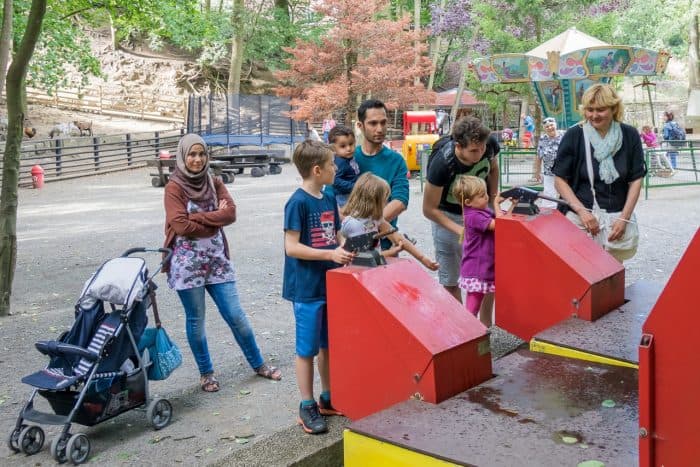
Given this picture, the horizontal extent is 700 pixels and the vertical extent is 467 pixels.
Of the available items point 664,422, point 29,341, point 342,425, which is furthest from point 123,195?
point 664,422

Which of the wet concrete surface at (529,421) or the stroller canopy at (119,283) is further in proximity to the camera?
the stroller canopy at (119,283)

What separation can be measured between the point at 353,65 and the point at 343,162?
27.1m

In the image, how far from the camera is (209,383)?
5.20 m

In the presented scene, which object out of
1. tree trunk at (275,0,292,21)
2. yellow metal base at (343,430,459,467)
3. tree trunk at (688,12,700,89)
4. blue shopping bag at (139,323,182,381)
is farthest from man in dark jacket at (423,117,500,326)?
tree trunk at (275,0,292,21)

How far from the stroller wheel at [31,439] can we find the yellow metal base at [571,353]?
276 cm

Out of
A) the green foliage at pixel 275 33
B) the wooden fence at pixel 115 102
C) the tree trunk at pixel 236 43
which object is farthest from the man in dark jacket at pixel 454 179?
the wooden fence at pixel 115 102

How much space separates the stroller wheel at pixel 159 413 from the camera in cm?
459

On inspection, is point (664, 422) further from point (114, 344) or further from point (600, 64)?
point (600, 64)

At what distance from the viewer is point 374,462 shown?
2.93 metres

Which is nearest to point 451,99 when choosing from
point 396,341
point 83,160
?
point 83,160

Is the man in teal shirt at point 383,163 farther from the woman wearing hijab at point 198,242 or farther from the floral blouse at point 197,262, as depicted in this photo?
the floral blouse at point 197,262

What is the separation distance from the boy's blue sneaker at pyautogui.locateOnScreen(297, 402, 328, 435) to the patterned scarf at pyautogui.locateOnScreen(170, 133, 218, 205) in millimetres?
1780

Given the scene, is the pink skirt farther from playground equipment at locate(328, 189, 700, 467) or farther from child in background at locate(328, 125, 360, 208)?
child in background at locate(328, 125, 360, 208)

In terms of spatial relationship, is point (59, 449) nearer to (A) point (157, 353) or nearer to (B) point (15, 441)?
(B) point (15, 441)
